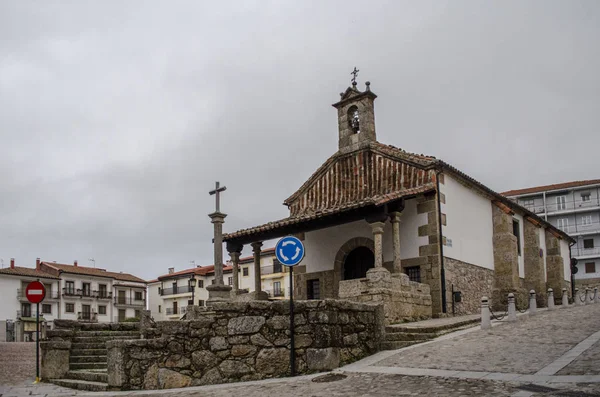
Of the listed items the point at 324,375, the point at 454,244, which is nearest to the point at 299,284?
the point at 454,244

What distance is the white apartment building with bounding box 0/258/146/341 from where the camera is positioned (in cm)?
5409

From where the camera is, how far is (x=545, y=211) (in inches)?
2557

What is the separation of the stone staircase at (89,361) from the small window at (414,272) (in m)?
7.91

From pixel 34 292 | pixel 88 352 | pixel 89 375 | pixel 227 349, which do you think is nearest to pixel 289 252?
pixel 227 349

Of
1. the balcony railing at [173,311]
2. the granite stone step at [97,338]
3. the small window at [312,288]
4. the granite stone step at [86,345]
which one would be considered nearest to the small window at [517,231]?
the small window at [312,288]

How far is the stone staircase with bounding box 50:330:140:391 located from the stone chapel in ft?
18.9

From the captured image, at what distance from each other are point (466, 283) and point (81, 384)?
1196 centimetres

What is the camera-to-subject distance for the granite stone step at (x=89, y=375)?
11324mm

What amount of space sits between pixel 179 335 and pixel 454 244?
1077 centimetres

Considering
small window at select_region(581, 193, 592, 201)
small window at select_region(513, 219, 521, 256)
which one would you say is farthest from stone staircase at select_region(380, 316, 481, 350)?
small window at select_region(581, 193, 592, 201)

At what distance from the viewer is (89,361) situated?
533 inches

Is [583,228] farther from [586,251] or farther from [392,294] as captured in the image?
[392,294]

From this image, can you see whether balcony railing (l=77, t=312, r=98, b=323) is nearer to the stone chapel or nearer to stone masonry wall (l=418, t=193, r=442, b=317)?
the stone chapel

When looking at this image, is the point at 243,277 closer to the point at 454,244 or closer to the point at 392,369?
the point at 454,244
